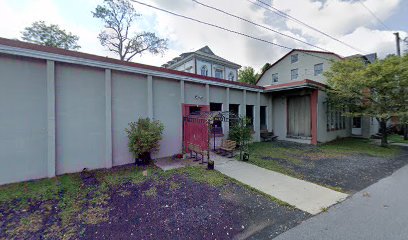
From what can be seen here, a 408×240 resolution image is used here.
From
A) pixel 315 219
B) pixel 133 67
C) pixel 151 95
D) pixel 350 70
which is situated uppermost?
pixel 350 70

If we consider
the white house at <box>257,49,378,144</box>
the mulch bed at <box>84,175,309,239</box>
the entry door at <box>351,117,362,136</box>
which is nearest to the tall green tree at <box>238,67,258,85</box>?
the entry door at <box>351,117,362,136</box>

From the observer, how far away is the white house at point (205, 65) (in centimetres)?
1986

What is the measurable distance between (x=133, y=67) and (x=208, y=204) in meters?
5.55

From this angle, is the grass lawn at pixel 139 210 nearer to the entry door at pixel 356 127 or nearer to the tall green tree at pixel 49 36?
the entry door at pixel 356 127

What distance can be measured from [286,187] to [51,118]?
6.93 m

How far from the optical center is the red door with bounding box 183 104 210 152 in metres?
6.96

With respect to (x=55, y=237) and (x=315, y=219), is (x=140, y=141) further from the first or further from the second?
(x=315, y=219)

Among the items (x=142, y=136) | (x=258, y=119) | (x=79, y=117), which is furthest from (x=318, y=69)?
(x=79, y=117)

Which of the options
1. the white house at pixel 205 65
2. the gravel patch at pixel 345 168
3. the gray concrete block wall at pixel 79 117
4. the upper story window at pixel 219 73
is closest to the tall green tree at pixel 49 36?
the white house at pixel 205 65

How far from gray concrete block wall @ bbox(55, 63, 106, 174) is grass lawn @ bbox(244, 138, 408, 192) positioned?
5807 mm

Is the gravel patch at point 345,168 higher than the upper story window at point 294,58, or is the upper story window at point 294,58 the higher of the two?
the upper story window at point 294,58

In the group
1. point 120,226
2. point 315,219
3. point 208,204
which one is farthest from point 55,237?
point 315,219

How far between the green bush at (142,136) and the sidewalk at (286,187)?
2508mm

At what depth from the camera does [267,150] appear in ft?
31.3
